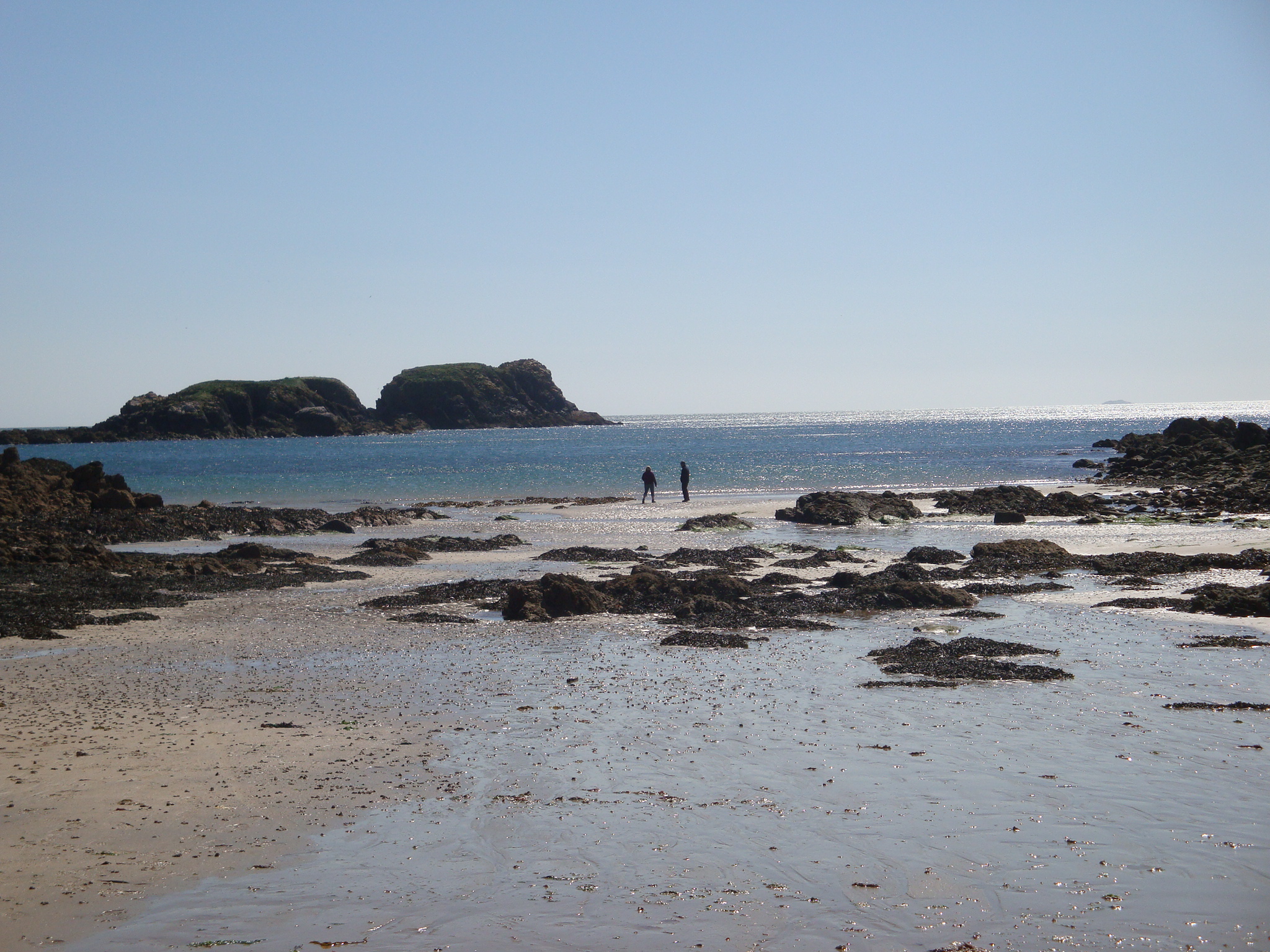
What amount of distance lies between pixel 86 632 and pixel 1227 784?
682 inches

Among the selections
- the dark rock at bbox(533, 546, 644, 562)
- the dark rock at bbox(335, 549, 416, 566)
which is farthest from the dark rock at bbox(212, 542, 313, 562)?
the dark rock at bbox(533, 546, 644, 562)

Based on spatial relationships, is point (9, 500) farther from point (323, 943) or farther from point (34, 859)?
point (323, 943)

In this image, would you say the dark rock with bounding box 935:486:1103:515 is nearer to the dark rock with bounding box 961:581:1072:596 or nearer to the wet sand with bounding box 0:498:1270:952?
the dark rock with bounding box 961:581:1072:596

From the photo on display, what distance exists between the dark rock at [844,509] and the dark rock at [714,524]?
230cm

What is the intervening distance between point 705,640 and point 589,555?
12.0 metres

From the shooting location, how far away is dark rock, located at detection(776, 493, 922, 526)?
A: 118 ft

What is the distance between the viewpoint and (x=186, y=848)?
7520 mm

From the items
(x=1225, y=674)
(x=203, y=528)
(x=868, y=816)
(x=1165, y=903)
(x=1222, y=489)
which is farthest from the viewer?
(x=1222, y=489)

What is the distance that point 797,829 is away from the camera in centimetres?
782

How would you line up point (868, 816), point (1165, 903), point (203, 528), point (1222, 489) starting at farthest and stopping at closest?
point (1222, 489)
point (203, 528)
point (868, 816)
point (1165, 903)

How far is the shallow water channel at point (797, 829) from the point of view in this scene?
20.6 ft

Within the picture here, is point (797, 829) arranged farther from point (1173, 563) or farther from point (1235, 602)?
point (1173, 563)

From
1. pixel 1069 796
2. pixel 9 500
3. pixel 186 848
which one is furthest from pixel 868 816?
pixel 9 500

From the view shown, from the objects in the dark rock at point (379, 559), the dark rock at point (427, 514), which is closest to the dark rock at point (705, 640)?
the dark rock at point (379, 559)
